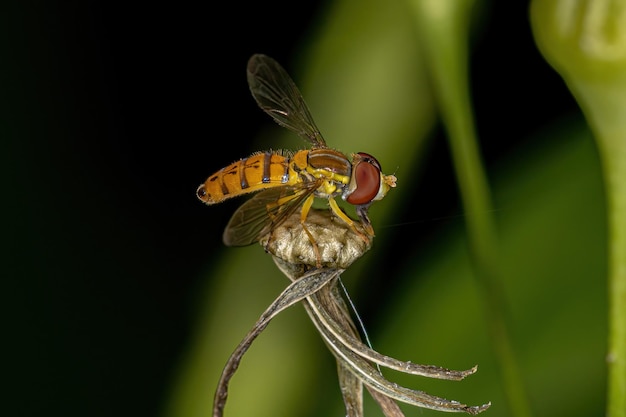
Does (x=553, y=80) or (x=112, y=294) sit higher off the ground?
(x=553, y=80)

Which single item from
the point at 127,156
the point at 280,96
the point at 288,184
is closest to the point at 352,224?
the point at 288,184

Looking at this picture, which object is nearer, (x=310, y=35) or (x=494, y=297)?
(x=494, y=297)

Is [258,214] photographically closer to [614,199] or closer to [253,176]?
[253,176]

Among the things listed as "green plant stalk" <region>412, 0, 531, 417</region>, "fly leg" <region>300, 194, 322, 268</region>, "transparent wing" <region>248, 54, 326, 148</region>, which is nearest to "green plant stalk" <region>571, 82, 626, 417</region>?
"green plant stalk" <region>412, 0, 531, 417</region>

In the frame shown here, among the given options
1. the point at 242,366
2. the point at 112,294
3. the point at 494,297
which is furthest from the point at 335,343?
the point at 112,294

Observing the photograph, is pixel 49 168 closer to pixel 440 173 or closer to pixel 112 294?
pixel 112 294

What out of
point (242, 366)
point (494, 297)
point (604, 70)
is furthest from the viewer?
point (242, 366)
